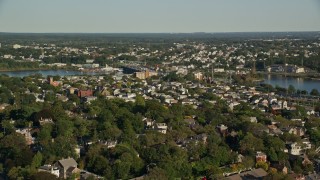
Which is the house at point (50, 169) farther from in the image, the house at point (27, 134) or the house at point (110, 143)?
the house at point (27, 134)

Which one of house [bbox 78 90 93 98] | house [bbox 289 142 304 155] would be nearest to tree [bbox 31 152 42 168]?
house [bbox 289 142 304 155]

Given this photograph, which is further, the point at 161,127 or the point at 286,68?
the point at 286,68

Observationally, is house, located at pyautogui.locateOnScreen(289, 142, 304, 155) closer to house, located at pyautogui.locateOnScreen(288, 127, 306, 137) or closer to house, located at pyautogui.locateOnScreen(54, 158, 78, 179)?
house, located at pyautogui.locateOnScreen(288, 127, 306, 137)

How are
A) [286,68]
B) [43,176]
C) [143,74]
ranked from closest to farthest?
1. [43,176]
2. [143,74]
3. [286,68]

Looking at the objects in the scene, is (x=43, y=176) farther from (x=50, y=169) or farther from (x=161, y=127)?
(x=161, y=127)

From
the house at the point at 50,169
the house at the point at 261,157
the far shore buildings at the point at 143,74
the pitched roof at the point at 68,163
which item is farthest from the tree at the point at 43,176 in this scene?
the far shore buildings at the point at 143,74

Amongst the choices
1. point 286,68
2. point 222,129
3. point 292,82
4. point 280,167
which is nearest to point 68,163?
point 280,167
